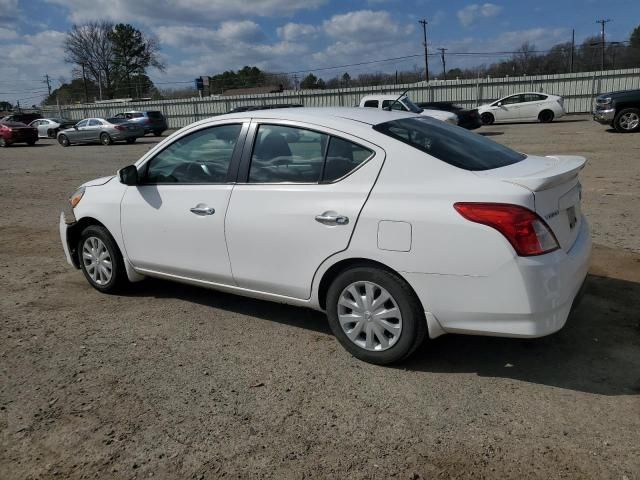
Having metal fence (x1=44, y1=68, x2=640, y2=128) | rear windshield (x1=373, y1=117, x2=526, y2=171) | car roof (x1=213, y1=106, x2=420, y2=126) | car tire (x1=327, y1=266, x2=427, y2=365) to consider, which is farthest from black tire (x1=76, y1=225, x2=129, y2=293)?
metal fence (x1=44, y1=68, x2=640, y2=128)

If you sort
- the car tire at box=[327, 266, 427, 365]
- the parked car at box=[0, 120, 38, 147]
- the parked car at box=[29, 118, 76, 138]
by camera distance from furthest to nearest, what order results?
the parked car at box=[29, 118, 76, 138] < the parked car at box=[0, 120, 38, 147] < the car tire at box=[327, 266, 427, 365]

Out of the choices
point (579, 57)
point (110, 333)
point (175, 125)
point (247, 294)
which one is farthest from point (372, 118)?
point (579, 57)

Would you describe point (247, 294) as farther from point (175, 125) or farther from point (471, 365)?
point (175, 125)

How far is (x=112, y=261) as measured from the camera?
4.98 metres

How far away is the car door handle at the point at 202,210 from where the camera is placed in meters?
4.16

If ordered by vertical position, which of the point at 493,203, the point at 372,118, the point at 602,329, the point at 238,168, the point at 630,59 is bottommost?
the point at 602,329

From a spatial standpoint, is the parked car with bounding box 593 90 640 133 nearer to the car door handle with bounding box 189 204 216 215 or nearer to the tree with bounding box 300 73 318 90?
the car door handle with bounding box 189 204 216 215

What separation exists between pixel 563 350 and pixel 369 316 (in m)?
1.38

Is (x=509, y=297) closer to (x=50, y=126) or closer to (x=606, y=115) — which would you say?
Result: (x=606, y=115)

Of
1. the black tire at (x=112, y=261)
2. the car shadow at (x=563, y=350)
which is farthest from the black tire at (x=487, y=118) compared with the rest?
the black tire at (x=112, y=261)

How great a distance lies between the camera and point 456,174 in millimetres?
3338

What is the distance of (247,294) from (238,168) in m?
0.95

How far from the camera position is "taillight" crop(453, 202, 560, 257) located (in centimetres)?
305

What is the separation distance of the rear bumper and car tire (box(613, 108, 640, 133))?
17.3 meters
